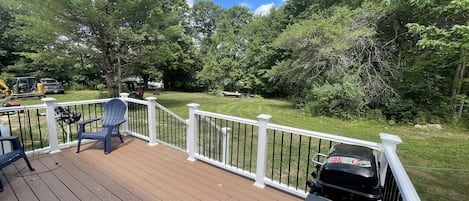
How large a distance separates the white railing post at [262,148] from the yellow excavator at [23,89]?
15.0 metres

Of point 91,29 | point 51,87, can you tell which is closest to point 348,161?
point 91,29

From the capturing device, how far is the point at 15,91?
42.9 feet

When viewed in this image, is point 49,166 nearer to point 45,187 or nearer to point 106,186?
point 45,187

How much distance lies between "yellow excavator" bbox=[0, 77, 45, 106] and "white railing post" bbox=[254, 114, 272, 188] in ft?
49.1

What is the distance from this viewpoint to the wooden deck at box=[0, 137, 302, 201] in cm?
255

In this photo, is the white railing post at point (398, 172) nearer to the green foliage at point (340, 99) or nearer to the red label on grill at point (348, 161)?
the red label on grill at point (348, 161)

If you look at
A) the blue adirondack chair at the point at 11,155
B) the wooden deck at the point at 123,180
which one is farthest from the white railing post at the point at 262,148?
the blue adirondack chair at the point at 11,155

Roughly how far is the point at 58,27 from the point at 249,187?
863 centimetres

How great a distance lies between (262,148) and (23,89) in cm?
1653

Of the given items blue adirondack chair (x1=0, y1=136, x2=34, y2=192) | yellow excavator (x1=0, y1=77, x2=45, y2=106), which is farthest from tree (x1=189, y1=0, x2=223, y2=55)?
blue adirondack chair (x1=0, y1=136, x2=34, y2=192)

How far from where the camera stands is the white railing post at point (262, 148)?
8.86 ft

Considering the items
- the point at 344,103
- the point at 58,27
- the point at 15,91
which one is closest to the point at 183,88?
the point at 15,91

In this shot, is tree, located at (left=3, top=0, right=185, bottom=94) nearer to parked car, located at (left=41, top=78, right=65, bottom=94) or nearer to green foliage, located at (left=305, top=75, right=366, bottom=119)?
green foliage, located at (left=305, top=75, right=366, bottom=119)

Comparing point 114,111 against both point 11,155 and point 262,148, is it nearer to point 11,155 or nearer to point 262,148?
point 11,155
